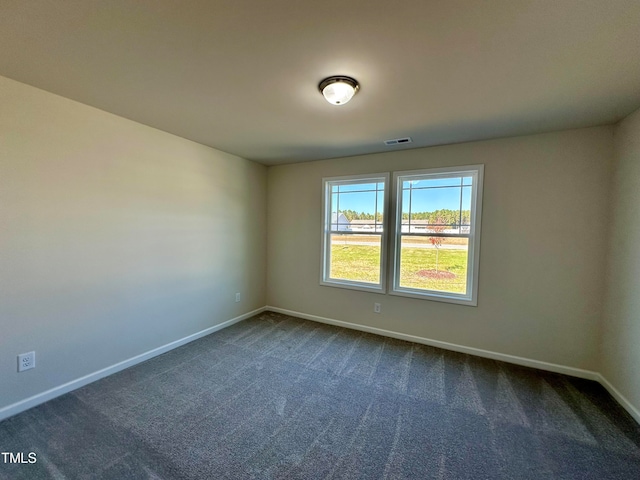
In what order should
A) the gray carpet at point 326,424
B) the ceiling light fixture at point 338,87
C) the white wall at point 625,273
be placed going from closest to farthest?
the gray carpet at point 326,424, the ceiling light fixture at point 338,87, the white wall at point 625,273

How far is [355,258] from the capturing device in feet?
12.3

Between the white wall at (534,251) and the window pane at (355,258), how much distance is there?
475 mm

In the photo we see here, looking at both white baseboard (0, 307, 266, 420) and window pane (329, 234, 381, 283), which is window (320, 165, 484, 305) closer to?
window pane (329, 234, 381, 283)

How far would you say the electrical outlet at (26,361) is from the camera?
6.33ft

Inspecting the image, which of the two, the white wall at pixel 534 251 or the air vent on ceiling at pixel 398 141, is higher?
the air vent on ceiling at pixel 398 141

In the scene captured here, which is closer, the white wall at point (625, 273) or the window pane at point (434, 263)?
the white wall at point (625, 273)

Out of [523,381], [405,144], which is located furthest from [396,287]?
[405,144]

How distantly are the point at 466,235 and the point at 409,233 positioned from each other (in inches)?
25.5

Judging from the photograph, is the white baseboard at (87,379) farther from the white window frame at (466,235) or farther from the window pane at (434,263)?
→ the window pane at (434,263)

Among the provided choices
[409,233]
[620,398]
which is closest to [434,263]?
[409,233]

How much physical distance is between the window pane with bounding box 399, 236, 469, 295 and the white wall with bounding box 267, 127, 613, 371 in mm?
209

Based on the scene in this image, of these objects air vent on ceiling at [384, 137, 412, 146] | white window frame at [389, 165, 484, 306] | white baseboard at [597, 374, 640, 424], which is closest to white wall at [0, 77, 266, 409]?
air vent on ceiling at [384, 137, 412, 146]

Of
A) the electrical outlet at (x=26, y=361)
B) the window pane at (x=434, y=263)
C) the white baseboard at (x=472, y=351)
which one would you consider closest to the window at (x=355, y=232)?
the window pane at (x=434, y=263)

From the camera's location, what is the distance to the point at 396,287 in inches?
134
